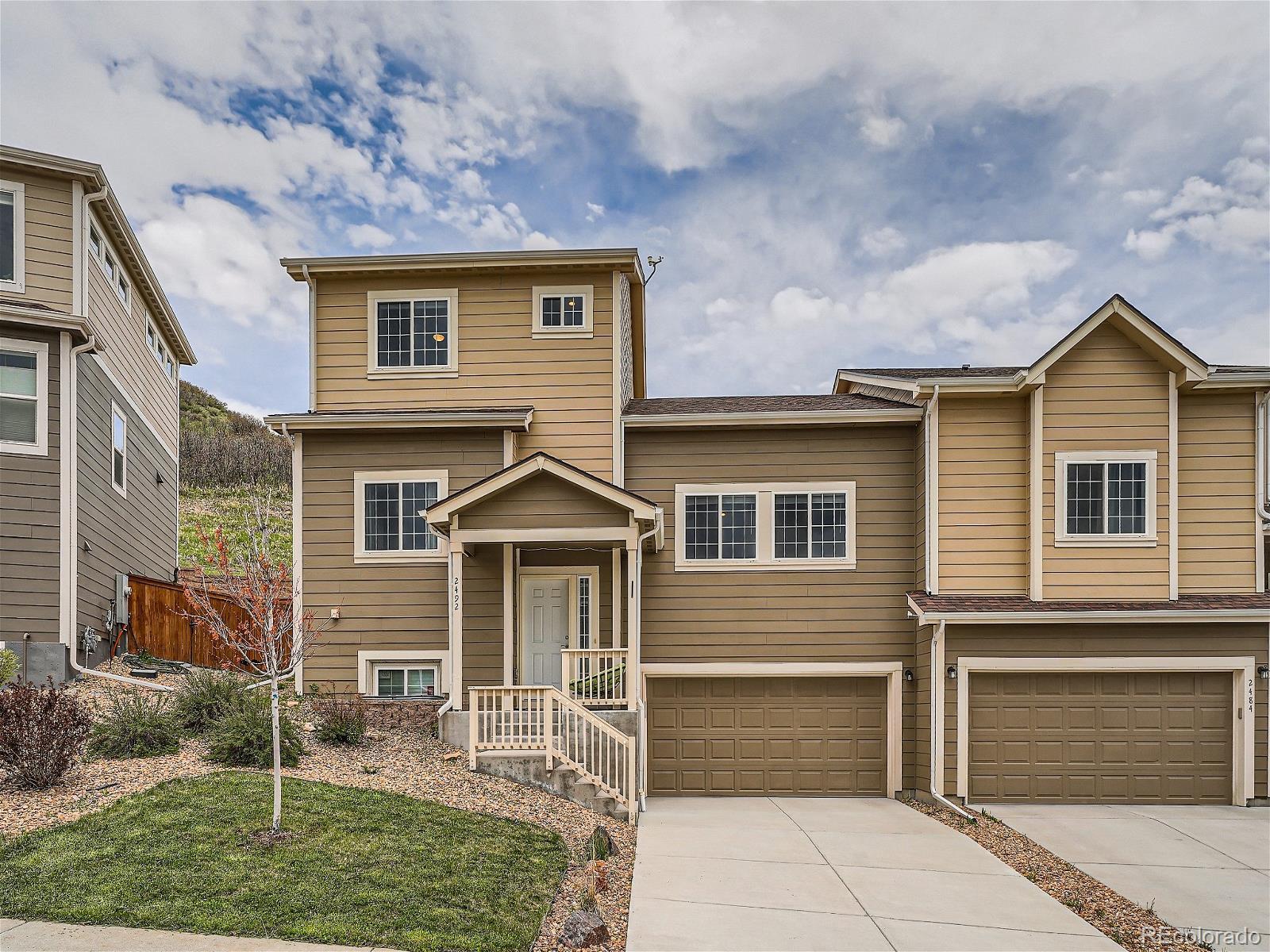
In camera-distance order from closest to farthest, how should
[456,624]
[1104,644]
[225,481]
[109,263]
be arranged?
[456,624]
[1104,644]
[109,263]
[225,481]

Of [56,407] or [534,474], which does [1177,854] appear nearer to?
[534,474]

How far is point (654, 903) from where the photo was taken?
20.8ft

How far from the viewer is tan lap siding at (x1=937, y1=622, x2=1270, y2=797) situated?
10.8 m

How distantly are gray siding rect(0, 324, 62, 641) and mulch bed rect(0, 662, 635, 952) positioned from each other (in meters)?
1.40

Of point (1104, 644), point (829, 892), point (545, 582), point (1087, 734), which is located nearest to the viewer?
point (829, 892)

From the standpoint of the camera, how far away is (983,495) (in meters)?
11.4

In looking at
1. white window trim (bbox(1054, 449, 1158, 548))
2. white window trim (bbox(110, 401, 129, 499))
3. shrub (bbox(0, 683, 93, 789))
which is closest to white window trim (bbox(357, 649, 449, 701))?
shrub (bbox(0, 683, 93, 789))

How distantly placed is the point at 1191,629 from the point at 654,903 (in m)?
8.93

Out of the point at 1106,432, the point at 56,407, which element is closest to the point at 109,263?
the point at 56,407

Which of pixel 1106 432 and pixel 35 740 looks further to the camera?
pixel 1106 432

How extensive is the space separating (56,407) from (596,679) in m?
8.72

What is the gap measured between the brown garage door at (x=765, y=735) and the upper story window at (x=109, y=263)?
11.3 m

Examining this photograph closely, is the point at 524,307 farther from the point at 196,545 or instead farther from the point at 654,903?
the point at 196,545

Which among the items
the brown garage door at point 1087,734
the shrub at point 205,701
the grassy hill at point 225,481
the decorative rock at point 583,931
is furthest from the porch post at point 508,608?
the grassy hill at point 225,481
